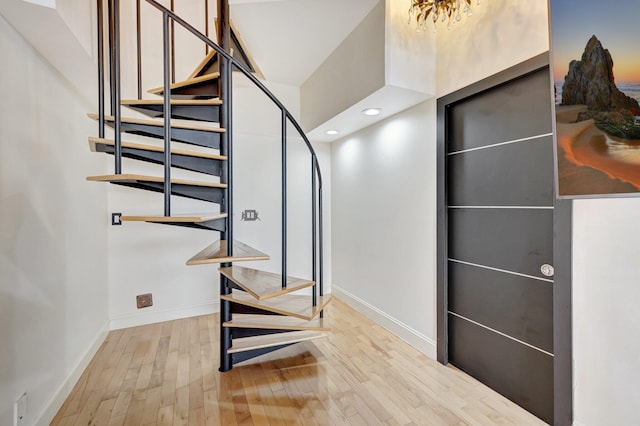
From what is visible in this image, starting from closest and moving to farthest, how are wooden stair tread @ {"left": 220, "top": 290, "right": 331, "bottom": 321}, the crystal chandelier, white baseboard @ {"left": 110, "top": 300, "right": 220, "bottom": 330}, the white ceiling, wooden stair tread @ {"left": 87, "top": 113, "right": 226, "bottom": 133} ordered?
1. wooden stair tread @ {"left": 87, "top": 113, "right": 226, "bottom": 133}
2. the crystal chandelier
3. wooden stair tread @ {"left": 220, "top": 290, "right": 331, "bottom": 321}
4. the white ceiling
5. white baseboard @ {"left": 110, "top": 300, "right": 220, "bottom": 330}

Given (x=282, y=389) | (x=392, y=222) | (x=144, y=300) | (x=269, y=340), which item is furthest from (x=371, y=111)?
(x=144, y=300)

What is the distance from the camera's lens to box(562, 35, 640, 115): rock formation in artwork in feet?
3.68

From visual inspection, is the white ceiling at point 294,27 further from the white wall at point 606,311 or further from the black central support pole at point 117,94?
the white wall at point 606,311

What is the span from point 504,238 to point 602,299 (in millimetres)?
532

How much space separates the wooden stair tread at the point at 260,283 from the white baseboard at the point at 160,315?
1.22 meters

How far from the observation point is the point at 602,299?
51.3 inches

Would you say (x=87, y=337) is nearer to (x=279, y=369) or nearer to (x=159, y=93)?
(x=279, y=369)

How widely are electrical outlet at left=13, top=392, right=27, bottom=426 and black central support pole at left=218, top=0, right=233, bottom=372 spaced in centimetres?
97

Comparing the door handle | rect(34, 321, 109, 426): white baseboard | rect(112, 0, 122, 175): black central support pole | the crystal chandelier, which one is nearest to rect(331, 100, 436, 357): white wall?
the crystal chandelier

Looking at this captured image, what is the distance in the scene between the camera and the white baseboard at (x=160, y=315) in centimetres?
261

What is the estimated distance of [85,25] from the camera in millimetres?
1540

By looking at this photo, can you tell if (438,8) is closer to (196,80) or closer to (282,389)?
(196,80)

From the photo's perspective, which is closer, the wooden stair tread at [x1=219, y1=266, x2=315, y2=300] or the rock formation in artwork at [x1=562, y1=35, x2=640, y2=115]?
the rock formation in artwork at [x1=562, y1=35, x2=640, y2=115]

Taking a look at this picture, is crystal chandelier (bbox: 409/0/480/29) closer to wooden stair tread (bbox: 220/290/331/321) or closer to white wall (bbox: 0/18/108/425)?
wooden stair tread (bbox: 220/290/331/321)
